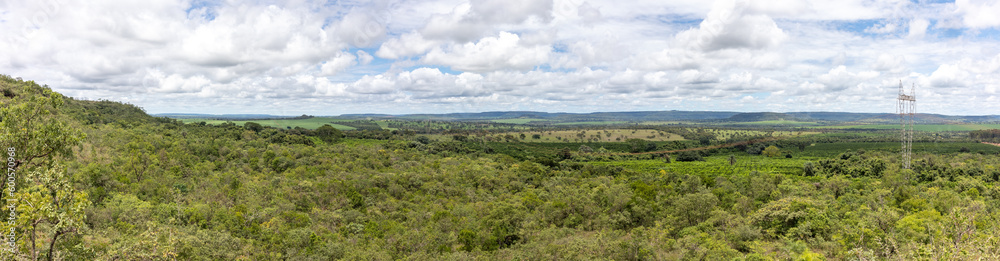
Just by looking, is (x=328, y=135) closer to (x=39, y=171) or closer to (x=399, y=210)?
(x=399, y=210)

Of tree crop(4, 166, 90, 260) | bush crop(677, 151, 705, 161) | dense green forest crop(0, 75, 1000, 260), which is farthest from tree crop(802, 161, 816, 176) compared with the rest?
tree crop(4, 166, 90, 260)

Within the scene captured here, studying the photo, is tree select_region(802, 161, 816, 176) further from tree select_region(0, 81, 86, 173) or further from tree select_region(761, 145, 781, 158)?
tree select_region(0, 81, 86, 173)

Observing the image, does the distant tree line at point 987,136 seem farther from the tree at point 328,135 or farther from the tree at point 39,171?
the tree at point 39,171

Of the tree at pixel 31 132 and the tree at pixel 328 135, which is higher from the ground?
the tree at pixel 31 132

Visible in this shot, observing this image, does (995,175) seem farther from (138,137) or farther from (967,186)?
(138,137)

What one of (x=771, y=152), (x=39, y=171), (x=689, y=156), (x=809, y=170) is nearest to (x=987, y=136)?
(x=771, y=152)

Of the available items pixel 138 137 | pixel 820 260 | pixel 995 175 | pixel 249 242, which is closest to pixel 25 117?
pixel 249 242

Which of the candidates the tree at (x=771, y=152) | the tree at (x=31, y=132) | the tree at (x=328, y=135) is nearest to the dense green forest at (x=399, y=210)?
the tree at (x=31, y=132)

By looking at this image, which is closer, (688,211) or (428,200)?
(688,211)
